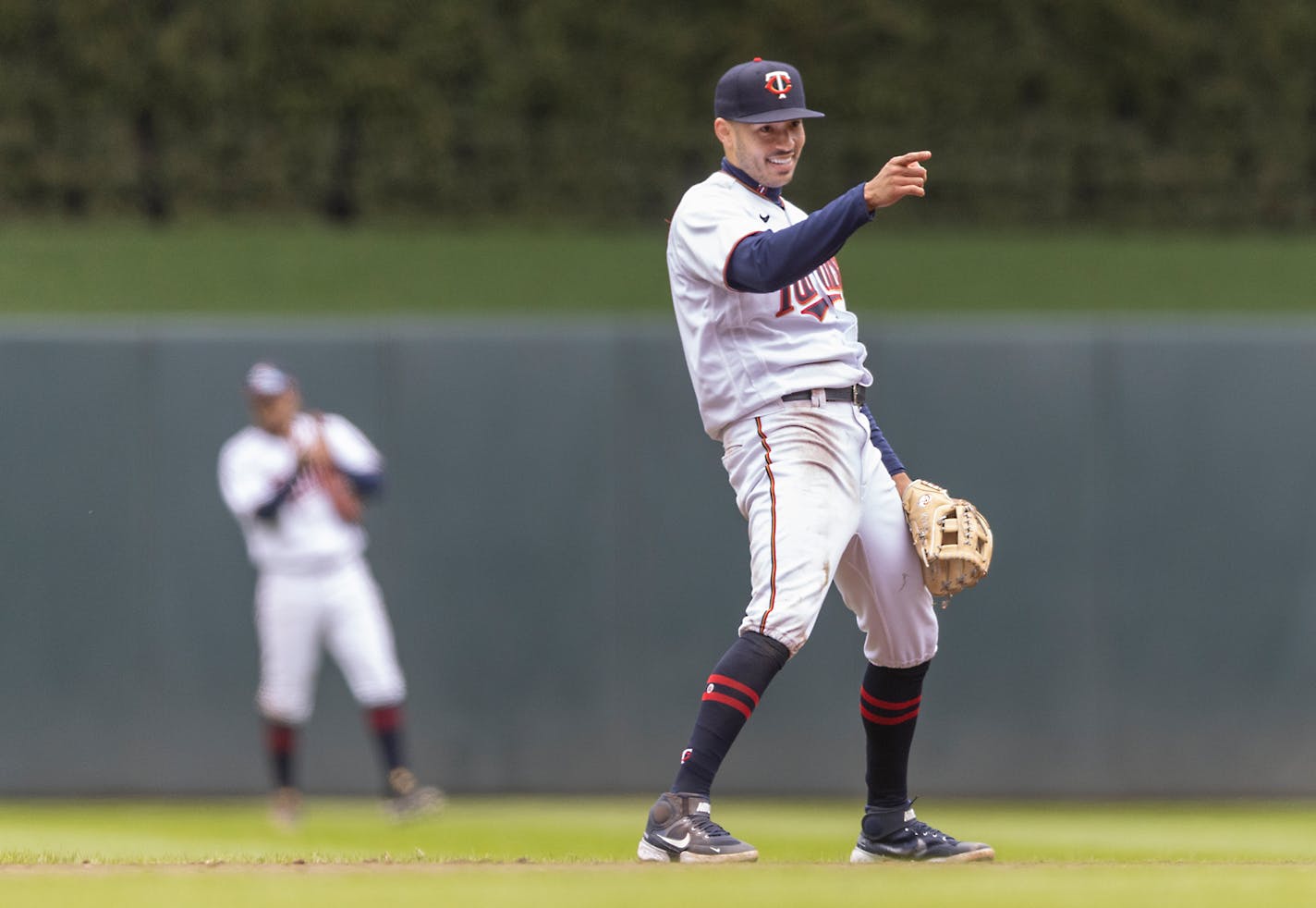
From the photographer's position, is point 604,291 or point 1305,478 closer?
point 1305,478

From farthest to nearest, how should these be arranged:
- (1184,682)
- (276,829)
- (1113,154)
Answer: (1113,154) < (1184,682) < (276,829)

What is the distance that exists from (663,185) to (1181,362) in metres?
5.96

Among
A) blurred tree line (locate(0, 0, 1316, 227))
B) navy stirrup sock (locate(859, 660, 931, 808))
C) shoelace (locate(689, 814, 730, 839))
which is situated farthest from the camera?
blurred tree line (locate(0, 0, 1316, 227))

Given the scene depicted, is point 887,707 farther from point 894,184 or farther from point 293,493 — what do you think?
point 293,493

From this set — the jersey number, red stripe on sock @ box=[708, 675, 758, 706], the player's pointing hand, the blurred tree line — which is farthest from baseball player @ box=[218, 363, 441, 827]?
the blurred tree line

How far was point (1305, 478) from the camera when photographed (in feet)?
26.8

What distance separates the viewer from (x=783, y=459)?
4.05 meters

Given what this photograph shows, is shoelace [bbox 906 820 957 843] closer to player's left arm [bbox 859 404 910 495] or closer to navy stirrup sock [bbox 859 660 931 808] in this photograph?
navy stirrup sock [bbox 859 660 931 808]

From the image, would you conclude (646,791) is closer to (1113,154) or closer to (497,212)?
(497,212)

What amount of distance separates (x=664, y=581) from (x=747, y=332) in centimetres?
422

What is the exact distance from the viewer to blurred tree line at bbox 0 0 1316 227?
1334cm

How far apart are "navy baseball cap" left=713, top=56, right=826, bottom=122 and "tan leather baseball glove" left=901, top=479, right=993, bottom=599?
93 cm

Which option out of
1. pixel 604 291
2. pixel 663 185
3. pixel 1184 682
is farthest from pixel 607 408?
pixel 663 185

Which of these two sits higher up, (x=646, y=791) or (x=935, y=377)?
(x=935, y=377)
